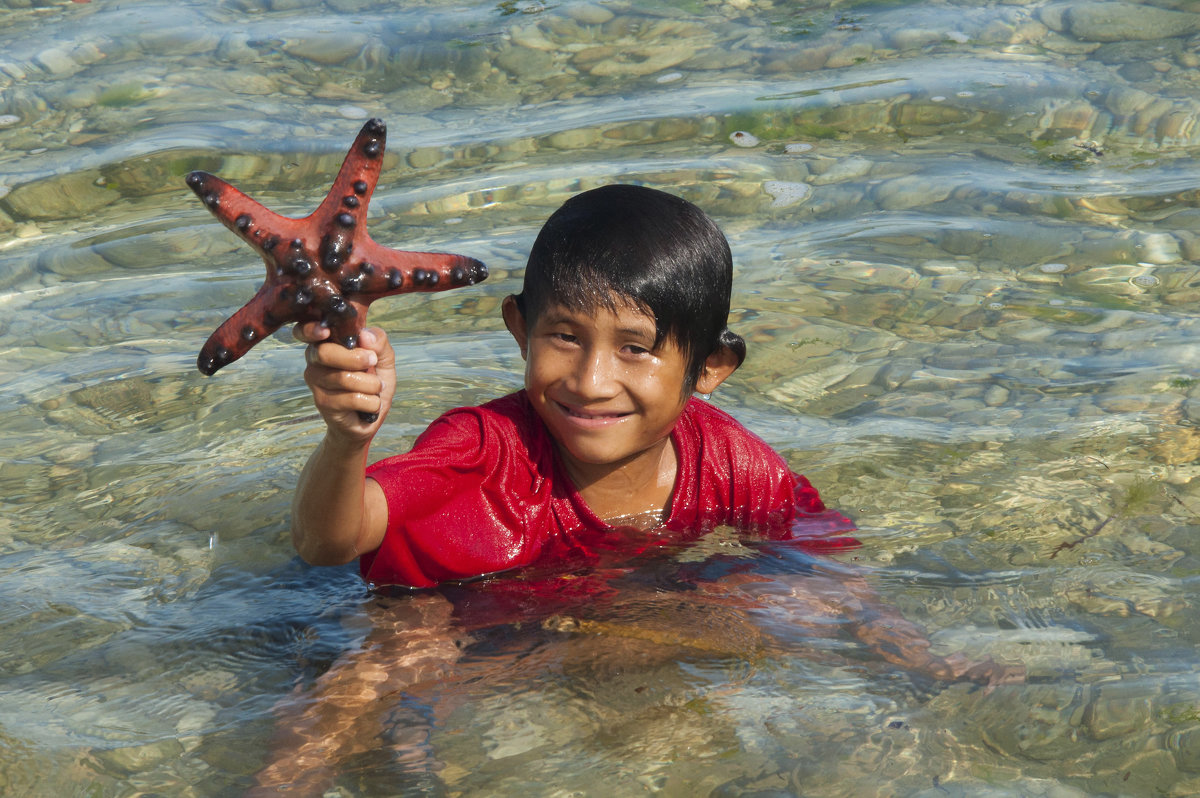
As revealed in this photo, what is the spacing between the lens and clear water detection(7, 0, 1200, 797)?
3141 millimetres

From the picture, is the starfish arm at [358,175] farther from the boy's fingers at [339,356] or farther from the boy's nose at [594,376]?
the boy's nose at [594,376]

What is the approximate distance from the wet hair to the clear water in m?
0.82

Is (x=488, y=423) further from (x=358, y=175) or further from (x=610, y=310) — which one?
(x=358, y=175)

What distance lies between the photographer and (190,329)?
580 centimetres

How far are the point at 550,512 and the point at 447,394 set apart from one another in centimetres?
135

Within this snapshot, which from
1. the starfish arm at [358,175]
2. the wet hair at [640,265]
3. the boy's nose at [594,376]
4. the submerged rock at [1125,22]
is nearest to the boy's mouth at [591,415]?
the boy's nose at [594,376]

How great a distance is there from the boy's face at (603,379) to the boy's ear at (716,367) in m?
0.17

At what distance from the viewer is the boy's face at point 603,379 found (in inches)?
143

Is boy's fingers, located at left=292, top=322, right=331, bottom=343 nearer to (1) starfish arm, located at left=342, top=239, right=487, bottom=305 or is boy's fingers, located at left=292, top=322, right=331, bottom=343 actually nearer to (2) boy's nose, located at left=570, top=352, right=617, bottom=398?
(1) starfish arm, located at left=342, top=239, right=487, bottom=305

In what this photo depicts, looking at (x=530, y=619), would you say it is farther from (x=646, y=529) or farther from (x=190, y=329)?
(x=190, y=329)

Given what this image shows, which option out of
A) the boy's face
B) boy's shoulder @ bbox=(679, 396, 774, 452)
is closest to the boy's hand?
the boy's face

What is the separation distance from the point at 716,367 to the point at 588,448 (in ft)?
1.84

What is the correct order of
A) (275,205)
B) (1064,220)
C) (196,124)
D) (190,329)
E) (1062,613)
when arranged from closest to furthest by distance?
(1062,613)
(190,329)
(1064,220)
(275,205)
(196,124)

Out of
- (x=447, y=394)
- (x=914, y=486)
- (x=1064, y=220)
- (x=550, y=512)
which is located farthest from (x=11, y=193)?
(x=1064, y=220)
